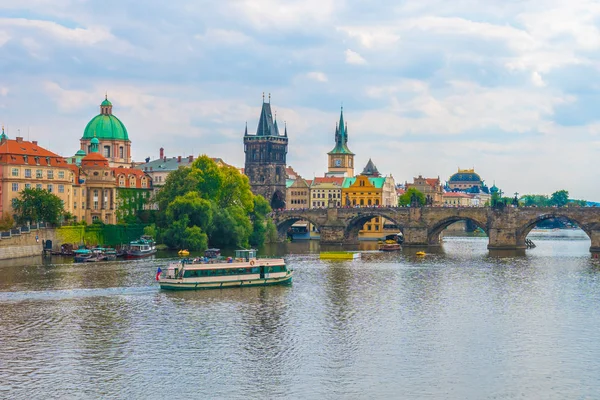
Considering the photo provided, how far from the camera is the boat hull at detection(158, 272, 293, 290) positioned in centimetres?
7838

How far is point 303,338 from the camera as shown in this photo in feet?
188

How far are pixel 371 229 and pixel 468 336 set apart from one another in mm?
138070

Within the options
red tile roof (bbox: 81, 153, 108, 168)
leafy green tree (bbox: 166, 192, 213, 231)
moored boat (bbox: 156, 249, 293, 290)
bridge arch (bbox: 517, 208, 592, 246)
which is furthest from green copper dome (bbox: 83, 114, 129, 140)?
moored boat (bbox: 156, 249, 293, 290)

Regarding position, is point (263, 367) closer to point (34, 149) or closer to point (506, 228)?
point (34, 149)

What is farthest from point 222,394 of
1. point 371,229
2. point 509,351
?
point 371,229

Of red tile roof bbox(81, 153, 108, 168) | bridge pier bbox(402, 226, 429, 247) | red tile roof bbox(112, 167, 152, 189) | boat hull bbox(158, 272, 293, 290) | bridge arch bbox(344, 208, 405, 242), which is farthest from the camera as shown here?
bridge arch bbox(344, 208, 405, 242)

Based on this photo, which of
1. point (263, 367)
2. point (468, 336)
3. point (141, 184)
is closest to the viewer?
point (263, 367)

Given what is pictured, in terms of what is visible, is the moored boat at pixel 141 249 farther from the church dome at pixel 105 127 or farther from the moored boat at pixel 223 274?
the church dome at pixel 105 127

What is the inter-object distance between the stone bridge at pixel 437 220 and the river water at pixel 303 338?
45.0 metres

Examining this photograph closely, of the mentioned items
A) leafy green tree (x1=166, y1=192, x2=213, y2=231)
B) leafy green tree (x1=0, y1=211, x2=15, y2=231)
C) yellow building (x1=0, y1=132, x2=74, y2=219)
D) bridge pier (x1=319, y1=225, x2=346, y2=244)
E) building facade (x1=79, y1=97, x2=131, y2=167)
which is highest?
building facade (x1=79, y1=97, x2=131, y2=167)

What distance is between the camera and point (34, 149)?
399 ft

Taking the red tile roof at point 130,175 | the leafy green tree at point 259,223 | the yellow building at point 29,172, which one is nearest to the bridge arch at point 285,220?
the leafy green tree at point 259,223

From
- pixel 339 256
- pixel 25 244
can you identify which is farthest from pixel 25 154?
pixel 339 256

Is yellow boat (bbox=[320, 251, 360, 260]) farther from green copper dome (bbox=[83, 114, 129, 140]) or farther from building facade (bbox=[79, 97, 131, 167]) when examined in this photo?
green copper dome (bbox=[83, 114, 129, 140])
